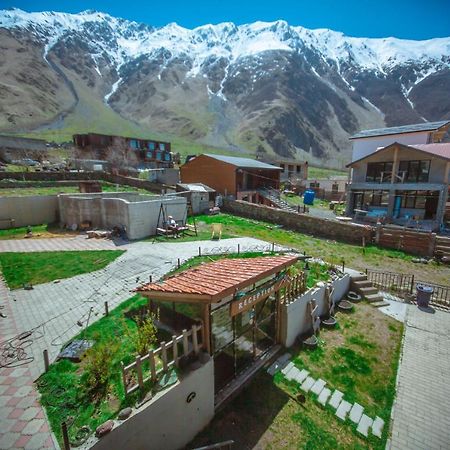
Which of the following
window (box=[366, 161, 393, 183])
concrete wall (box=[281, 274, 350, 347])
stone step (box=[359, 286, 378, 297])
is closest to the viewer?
concrete wall (box=[281, 274, 350, 347])

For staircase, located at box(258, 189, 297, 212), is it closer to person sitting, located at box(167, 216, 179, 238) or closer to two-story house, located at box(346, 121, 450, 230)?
two-story house, located at box(346, 121, 450, 230)

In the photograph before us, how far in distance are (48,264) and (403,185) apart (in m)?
29.9

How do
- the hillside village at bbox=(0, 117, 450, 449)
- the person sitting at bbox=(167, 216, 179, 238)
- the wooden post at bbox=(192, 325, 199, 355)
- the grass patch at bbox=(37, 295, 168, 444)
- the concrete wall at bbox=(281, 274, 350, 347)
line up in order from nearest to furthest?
the grass patch at bbox=(37, 295, 168, 444)
the hillside village at bbox=(0, 117, 450, 449)
the wooden post at bbox=(192, 325, 199, 355)
the concrete wall at bbox=(281, 274, 350, 347)
the person sitting at bbox=(167, 216, 179, 238)

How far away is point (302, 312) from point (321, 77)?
20774 cm

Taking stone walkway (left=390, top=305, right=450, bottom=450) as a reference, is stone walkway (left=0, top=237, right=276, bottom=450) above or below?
above

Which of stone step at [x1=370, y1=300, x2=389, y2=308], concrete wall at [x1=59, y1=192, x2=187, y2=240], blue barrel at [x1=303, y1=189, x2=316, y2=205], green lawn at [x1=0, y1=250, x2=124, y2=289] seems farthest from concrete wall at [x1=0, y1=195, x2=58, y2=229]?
blue barrel at [x1=303, y1=189, x2=316, y2=205]

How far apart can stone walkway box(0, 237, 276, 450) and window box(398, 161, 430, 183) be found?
61.5 ft

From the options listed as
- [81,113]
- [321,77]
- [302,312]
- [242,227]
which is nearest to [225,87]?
[321,77]

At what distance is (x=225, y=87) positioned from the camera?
164m

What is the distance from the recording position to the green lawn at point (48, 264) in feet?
39.9

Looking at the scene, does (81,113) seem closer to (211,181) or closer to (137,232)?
(211,181)

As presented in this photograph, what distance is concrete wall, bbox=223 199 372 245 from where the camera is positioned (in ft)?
68.4

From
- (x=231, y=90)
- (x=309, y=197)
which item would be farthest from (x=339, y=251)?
(x=231, y=90)

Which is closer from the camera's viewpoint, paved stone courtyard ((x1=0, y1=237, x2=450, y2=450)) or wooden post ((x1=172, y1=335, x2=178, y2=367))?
paved stone courtyard ((x1=0, y1=237, x2=450, y2=450))
